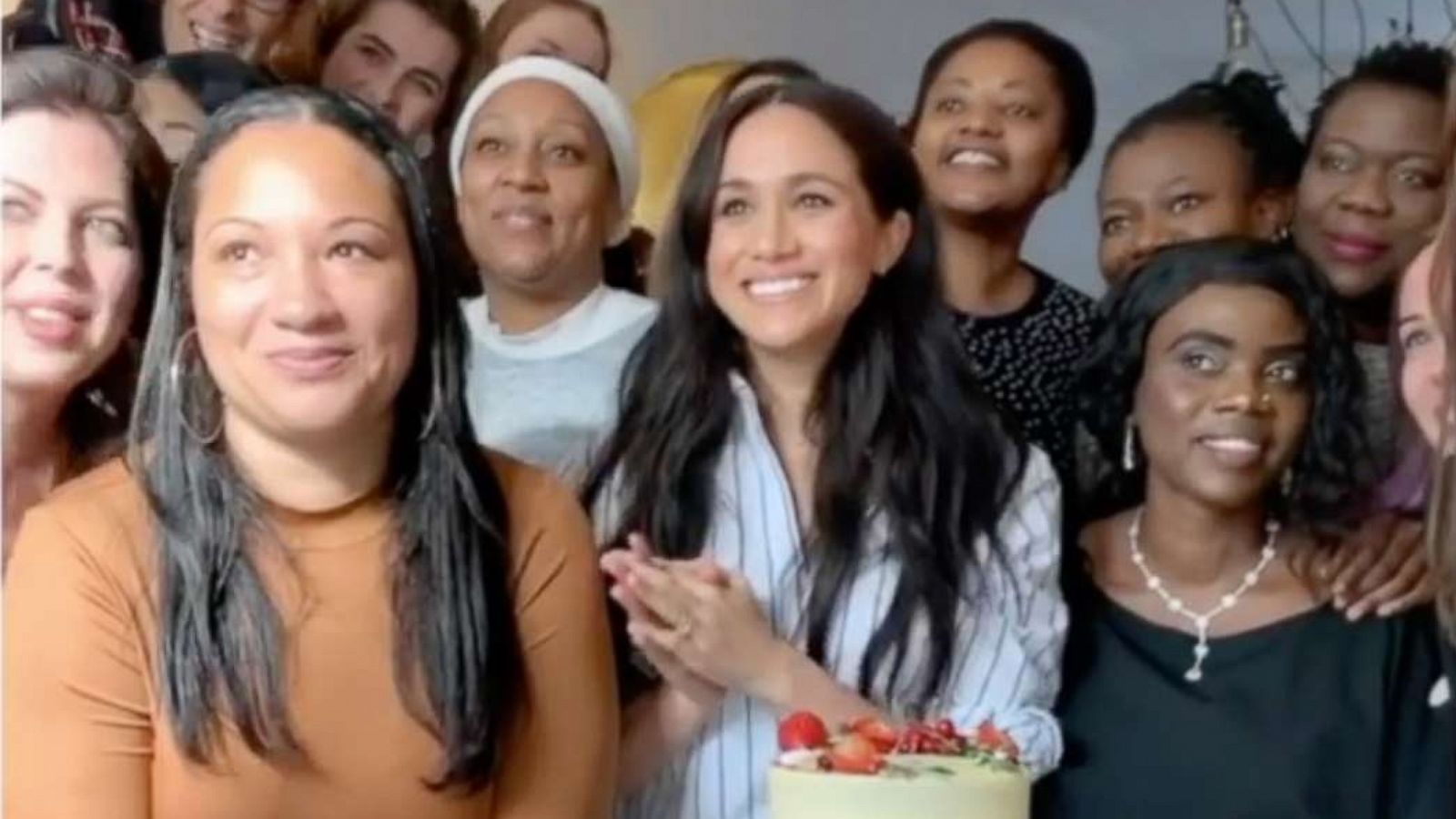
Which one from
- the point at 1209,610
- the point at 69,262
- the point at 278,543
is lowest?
the point at 1209,610

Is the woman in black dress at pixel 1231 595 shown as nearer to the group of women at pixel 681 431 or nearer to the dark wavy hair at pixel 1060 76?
the group of women at pixel 681 431

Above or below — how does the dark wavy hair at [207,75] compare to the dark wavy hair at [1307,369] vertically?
above

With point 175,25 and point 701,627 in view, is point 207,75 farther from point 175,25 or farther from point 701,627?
point 701,627

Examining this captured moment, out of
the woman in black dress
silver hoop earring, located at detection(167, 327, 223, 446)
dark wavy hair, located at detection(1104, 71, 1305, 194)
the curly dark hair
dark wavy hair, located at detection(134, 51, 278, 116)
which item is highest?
dark wavy hair, located at detection(134, 51, 278, 116)

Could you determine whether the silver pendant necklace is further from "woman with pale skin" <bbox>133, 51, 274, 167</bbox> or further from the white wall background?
"woman with pale skin" <bbox>133, 51, 274, 167</bbox>

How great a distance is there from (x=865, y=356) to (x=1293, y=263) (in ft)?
0.79

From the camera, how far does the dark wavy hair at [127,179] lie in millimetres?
997

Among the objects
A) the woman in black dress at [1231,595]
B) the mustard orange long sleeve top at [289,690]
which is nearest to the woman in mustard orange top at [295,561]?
the mustard orange long sleeve top at [289,690]

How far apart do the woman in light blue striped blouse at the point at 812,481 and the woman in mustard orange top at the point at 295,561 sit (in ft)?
0.42

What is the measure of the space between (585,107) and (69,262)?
1.32ft

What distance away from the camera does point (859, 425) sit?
1.08 metres

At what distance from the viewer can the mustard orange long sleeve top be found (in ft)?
2.78

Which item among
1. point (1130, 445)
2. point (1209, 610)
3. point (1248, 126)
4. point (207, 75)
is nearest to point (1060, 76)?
point (1248, 126)

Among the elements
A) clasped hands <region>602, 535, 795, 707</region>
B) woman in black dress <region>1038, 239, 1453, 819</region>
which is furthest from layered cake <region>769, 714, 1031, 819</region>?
woman in black dress <region>1038, 239, 1453, 819</region>
